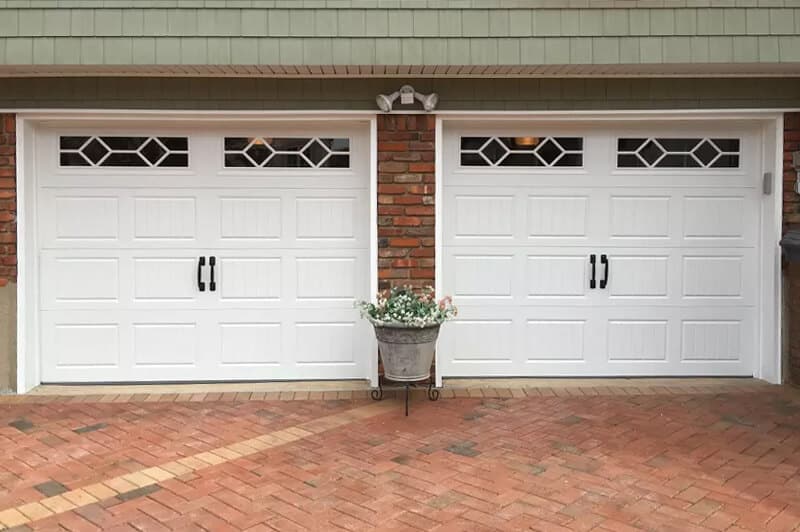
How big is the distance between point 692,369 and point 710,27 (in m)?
2.75

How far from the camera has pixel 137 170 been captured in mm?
5762

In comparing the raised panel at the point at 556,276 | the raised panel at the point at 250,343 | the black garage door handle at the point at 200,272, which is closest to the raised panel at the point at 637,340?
the raised panel at the point at 556,276

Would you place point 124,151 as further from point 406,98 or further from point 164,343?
point 406,98

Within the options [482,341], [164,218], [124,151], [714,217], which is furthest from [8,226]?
[714,217]

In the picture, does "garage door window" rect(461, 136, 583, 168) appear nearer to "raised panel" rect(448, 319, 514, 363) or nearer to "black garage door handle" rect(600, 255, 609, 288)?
"black garage door handle" rect(600, 255, 609, 288)

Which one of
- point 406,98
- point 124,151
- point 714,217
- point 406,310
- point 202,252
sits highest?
point 406,98

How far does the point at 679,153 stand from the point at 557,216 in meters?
1.14

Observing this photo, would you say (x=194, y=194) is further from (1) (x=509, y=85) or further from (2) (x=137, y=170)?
(1) (x=509, y=85)

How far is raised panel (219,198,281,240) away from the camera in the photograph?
5.82 m

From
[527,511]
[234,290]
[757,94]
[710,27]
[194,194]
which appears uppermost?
[710,27]

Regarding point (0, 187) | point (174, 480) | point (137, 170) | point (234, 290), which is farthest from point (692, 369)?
point (0, 187)

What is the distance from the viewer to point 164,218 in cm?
580

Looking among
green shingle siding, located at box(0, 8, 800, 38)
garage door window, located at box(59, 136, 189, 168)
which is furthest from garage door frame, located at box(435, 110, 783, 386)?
garage door window, located at box(59, 136, 189, 168)

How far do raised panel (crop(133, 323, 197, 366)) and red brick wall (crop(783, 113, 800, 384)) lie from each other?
15.9 ft
